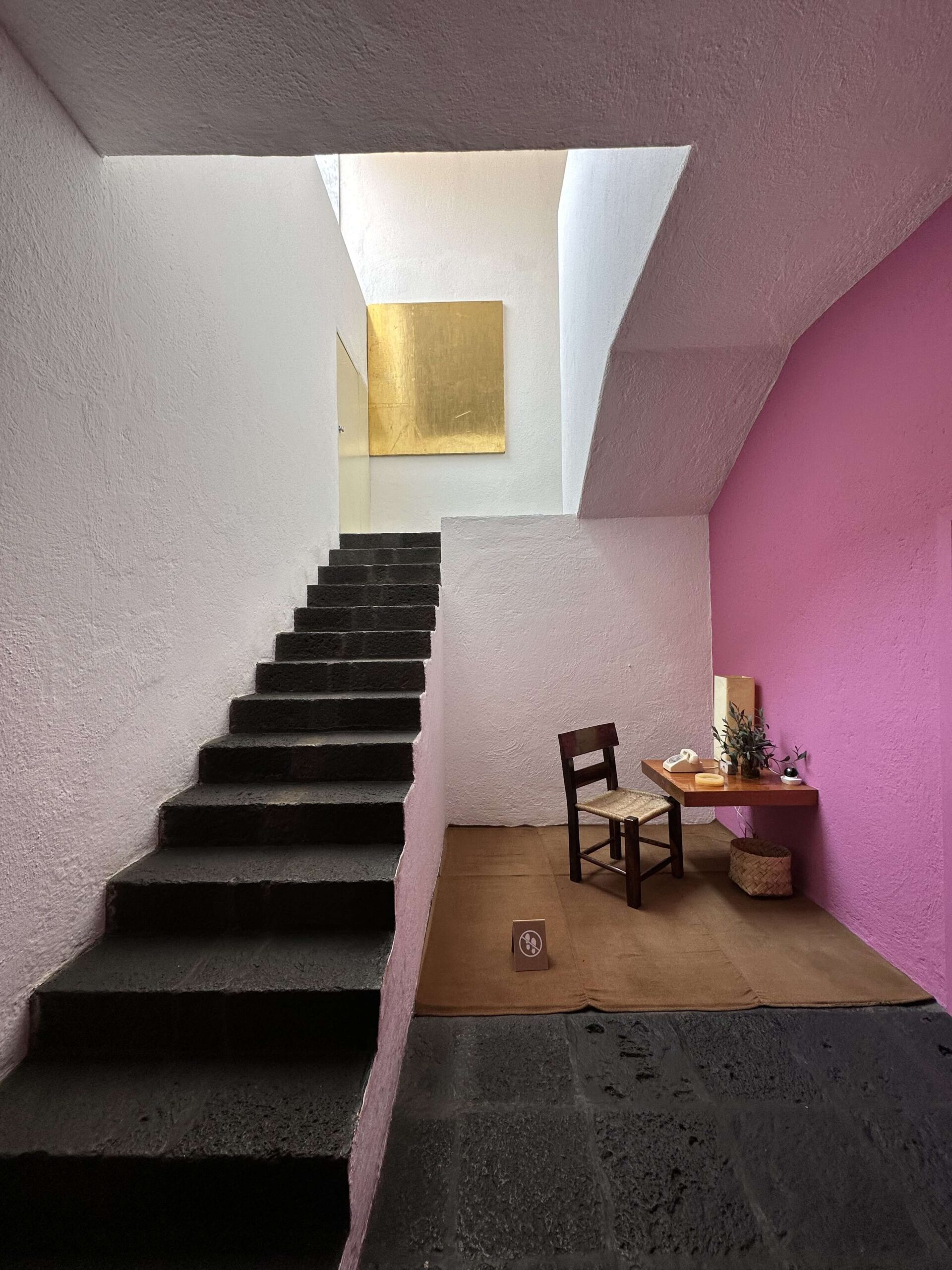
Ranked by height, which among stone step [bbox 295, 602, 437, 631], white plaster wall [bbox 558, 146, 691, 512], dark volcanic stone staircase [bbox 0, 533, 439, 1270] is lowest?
dark volcanic stone staircase [bbox 0, 533, 439, 1270]

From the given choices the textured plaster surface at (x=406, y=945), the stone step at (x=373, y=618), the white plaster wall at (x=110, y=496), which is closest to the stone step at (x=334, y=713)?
the textured plaster surface at (x=406, y=945)

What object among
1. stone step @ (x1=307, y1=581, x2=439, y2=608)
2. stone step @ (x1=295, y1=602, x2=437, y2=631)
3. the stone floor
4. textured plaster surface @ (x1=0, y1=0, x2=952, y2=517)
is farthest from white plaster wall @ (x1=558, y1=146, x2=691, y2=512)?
the stone floor

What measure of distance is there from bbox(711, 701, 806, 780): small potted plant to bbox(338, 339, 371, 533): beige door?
→ 326 cm

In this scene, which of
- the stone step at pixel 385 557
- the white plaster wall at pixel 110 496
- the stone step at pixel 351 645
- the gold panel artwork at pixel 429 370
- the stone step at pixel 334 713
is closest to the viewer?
the white plaster wall at pixel 110 496

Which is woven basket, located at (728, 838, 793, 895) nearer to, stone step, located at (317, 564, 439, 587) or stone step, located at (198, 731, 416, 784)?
stone step, located at (198, 731, 416, 784)

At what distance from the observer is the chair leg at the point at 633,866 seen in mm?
2998

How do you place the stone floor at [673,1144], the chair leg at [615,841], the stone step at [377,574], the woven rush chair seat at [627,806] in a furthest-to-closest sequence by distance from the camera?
the stone step at [377,574]
the chair leg at [615,841]
the woven rush chair seat at [627,806]
the stone floor at [673,1144]

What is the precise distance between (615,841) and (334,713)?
188 cm

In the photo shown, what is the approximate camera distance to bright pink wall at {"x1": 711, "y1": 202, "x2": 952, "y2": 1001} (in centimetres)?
221

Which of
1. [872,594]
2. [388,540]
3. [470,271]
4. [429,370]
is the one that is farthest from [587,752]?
[470,271]

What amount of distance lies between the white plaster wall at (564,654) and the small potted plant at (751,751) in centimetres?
83

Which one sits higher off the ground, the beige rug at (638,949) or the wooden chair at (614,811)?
the wooden chair at (614,811)

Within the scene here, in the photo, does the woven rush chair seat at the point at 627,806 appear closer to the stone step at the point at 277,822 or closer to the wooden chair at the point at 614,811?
the wooden chair at the point at 614,811

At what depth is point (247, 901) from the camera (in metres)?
1.96
